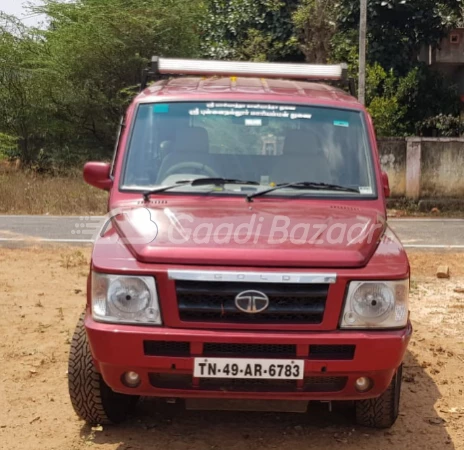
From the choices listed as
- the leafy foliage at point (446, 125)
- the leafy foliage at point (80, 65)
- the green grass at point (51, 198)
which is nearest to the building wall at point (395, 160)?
the leafy foliage at point (446, 125)

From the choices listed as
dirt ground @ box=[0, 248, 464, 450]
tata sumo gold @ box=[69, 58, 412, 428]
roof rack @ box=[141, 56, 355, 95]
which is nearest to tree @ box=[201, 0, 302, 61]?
roof rack @ box=[141, 56, 355, 95]

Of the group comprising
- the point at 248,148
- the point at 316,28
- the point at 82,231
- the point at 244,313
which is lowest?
the point at 82,231

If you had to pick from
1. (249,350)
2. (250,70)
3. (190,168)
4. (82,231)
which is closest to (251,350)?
(249,350)

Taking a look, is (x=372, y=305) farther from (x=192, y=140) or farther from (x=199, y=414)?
(x=192, y=140)

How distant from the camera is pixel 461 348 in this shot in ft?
19.2

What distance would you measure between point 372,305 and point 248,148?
1.41 m

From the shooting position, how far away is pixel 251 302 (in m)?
3.44

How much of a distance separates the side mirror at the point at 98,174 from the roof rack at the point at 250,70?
51.2 inches

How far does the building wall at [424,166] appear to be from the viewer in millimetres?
15172

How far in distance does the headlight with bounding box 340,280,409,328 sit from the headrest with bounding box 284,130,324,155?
128 cm

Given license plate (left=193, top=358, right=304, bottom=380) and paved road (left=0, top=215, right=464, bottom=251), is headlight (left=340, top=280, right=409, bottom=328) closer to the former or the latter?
license plate (left=193, top=358, right=304, bottom=380)

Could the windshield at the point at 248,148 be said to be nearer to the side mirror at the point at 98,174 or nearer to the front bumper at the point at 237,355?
the side mirror at the point at 98,174

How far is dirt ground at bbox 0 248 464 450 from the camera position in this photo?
156 inches

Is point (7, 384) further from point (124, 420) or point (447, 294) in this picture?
point (447, 294)
